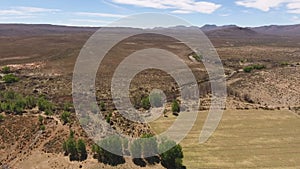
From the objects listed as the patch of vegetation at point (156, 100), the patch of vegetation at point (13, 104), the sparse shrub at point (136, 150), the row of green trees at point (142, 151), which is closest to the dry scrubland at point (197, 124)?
the patch of vegetation at point (13, 104)

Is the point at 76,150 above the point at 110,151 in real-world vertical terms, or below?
below

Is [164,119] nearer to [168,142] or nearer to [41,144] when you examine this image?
[168,142]

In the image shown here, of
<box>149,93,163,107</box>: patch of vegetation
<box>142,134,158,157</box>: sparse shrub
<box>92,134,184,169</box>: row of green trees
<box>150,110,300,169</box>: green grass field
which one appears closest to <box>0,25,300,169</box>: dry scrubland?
<box>150,110,300,169</box>: green grass field

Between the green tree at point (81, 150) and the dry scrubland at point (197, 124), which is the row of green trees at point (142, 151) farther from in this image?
the green tree at point (81, 150)

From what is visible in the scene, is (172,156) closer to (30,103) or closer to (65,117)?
(65,117)

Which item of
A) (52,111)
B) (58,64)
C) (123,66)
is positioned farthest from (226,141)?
(58,64)

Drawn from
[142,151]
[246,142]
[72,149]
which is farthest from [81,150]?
[246,142]

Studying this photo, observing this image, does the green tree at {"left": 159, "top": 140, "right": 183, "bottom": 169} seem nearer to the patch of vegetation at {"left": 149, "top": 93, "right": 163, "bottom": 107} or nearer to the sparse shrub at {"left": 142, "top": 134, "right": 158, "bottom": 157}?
the sparse shrub at {"left": 142, "top": 134, "right": 158, "bottom": 157}

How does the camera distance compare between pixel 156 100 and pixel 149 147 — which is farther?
pixel 156 100
